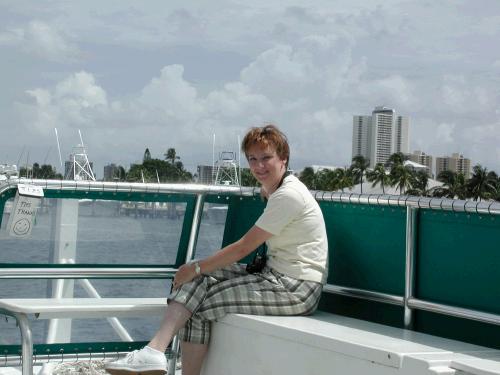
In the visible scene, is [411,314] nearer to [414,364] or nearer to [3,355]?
[414,364]

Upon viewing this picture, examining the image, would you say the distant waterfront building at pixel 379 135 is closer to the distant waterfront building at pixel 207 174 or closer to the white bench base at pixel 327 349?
the distant waterfront building at pixel 207 174

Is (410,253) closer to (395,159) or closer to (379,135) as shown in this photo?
(395,159)

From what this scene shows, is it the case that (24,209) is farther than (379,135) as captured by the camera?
No

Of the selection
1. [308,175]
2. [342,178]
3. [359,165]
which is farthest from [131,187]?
[359,165]

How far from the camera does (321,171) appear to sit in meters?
104

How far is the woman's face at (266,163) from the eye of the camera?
449 centimetres

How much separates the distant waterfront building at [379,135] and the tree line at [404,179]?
31.1 ft

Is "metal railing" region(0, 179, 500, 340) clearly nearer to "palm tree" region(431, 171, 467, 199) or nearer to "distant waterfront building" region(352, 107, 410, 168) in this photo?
"palm tree" region(431, 171, 467, 199)

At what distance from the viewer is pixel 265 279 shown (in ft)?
14.3

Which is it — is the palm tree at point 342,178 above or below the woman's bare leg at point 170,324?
above

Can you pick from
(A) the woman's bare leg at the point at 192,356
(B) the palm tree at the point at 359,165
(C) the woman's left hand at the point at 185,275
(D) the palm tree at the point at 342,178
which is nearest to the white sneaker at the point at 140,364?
(A) the woman's bare leg at the point at 192,356

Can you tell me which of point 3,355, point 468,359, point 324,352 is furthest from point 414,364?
point 3,355

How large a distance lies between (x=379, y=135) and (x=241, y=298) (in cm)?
11968

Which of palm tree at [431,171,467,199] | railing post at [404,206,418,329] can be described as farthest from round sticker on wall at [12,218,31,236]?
palm tree at [431,171,467,199]
